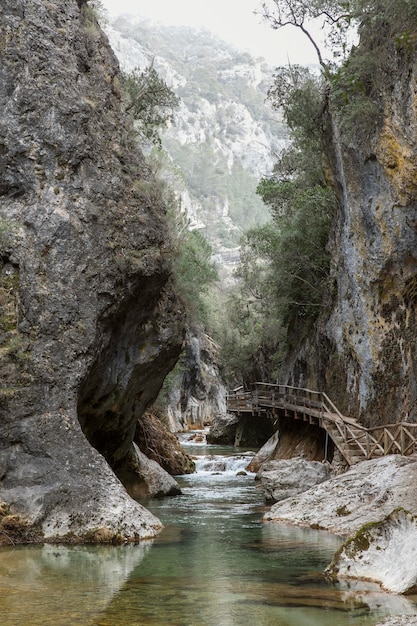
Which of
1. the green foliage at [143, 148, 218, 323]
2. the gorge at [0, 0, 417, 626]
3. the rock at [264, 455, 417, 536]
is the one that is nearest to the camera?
the gorge at [0, 0, 417, 626]

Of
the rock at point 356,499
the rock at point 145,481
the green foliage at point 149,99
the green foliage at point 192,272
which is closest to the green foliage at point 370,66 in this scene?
the green foliage at point 149,99

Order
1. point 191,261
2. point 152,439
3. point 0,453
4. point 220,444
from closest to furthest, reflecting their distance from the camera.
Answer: point 0,453 < point 152,439 < point 191,261 < point 220,444

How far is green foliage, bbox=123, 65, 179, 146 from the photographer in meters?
25.3

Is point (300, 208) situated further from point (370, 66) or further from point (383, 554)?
point (383, 554)

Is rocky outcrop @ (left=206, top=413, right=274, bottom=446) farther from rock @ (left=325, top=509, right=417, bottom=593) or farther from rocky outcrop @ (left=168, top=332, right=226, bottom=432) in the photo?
rock @ (left=325, top=509, right=417, bottom=593)

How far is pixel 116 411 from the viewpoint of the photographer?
1856 centimetres

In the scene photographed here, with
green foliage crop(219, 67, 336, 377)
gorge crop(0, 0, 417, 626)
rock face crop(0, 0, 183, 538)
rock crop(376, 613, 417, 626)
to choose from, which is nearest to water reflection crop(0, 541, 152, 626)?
gorge crop(0, 0, 417, 626)

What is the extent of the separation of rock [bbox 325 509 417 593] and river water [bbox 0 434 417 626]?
11.4 inches

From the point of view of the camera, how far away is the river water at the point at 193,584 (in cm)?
770

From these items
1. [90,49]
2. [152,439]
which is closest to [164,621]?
[90,49]

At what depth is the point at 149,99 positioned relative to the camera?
84.2 ft

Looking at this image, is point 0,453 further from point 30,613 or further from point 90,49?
point 90,49

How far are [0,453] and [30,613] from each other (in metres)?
6.05

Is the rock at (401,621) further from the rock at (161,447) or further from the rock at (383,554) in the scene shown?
the rock at (161,447)
